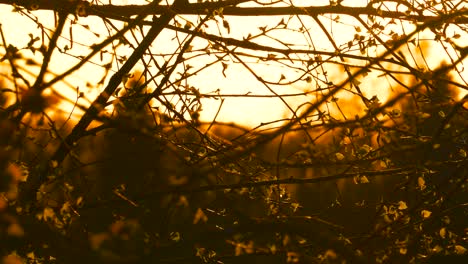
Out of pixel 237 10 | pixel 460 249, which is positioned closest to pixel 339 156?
pixel 460 249

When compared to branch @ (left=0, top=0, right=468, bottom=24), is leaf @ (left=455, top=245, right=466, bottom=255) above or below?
below

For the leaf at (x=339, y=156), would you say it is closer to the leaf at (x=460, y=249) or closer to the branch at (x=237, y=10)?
the leaf at (x=460, y=249)

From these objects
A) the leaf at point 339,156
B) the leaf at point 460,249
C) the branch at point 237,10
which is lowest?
the leaf at point 460,249

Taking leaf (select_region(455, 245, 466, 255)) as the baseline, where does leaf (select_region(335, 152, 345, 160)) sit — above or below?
above

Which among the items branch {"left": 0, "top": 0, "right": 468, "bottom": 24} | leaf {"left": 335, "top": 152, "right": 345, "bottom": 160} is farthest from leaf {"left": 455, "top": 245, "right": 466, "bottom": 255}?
branch {"left": 0, "top": 0, "right": 468, "bottom": 24}

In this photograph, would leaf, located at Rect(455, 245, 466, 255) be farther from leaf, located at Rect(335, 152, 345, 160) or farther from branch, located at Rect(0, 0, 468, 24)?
branch, located at Rect(0, 0, 468, 24)

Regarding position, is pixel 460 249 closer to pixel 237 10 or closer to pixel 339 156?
pixel 339 156

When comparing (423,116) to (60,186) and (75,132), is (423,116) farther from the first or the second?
(75,132)

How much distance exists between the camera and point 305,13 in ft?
13.2

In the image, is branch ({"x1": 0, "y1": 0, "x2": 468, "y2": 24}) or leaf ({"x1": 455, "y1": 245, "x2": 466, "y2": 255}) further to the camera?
branch ({"x1": 0, "y1": 0, "x2": 468, "y2": 24})

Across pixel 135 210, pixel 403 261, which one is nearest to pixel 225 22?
pixel 135 210

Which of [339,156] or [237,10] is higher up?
[237,10]

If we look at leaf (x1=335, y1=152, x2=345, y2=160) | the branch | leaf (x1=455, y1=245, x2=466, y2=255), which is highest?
the branch

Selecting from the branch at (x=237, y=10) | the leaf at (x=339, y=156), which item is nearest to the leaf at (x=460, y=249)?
the leaf at (x=339, y=156)
